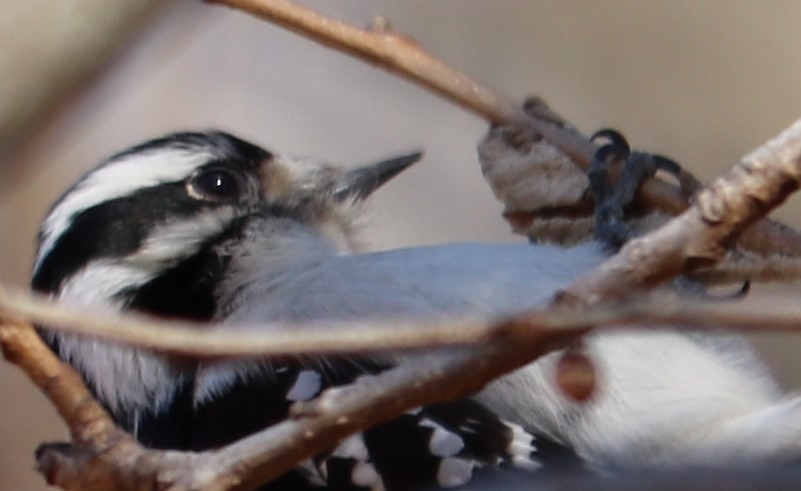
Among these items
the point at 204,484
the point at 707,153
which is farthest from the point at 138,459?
the point at 707,153

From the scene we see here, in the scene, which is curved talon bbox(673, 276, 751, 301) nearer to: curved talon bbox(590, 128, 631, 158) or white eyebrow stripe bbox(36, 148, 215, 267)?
curved talon bbox(590, 128, 631, 158)

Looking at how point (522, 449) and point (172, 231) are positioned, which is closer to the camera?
point (522, 449)

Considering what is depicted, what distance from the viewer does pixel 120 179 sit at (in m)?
1.27

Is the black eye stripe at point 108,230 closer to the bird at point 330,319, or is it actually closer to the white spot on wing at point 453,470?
the bird at point 330,319

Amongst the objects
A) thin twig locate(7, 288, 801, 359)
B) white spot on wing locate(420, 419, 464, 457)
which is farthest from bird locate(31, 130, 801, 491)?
thin twig locate(7, 288, 801, 359)

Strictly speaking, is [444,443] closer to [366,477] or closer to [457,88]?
[366,477]

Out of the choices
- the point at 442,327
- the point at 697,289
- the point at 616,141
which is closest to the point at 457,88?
the point at 616,141

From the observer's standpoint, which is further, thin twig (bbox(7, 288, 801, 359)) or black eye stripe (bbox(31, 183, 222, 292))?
black eye stripe (bbox(31, 183, 222, 292))

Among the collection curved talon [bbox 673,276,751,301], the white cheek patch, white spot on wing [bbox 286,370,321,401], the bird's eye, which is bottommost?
white spot on wing [bbox 286,370,321,401]

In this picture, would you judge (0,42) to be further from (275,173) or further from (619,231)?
(619,231)

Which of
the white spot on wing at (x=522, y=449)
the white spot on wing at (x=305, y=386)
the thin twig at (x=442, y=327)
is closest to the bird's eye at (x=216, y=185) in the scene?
the white spot on wing at (x=305, y=386)

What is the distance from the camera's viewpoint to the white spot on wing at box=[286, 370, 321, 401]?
1.00m

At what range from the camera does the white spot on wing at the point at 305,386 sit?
100 centimetres

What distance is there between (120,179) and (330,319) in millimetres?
310
